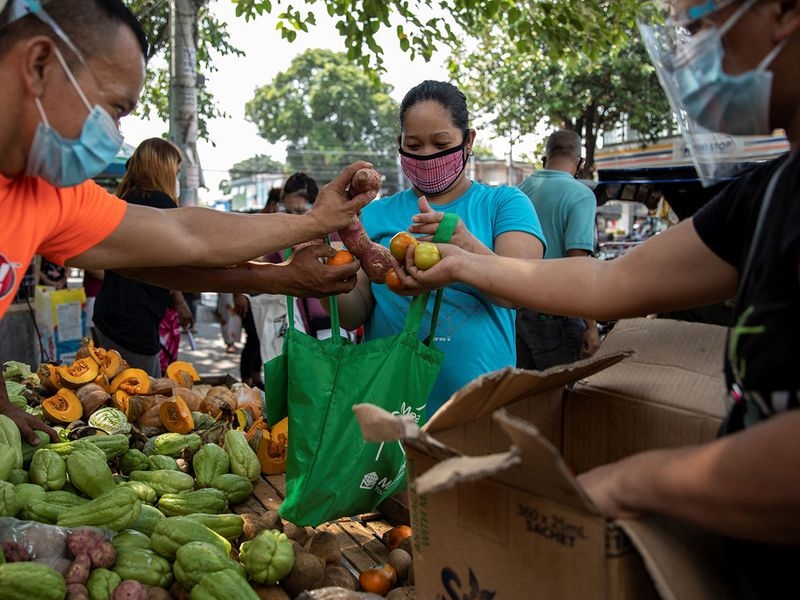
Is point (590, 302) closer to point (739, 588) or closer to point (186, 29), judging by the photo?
point (739, 588)

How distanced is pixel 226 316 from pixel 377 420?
9801mm

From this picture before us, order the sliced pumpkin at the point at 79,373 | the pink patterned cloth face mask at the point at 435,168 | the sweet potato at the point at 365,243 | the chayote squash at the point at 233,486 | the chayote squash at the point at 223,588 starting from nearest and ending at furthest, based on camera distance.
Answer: the chayote squash at the point at 223,588
the sweet potato at the point at 365,243
the pink patterned cloth face mask at the point at 435,168
the chayote squash at the point at 233,486
the sliced pumpkin at the point at 79,373

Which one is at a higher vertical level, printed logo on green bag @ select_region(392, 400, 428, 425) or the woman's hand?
the woman's hand

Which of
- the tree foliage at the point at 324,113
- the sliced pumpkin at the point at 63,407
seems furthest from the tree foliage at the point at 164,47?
the tree foliage at the point at 324,113

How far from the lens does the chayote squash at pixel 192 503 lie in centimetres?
265

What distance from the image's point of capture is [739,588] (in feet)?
3.99

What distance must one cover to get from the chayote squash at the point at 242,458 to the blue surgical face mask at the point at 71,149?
1.66 meters

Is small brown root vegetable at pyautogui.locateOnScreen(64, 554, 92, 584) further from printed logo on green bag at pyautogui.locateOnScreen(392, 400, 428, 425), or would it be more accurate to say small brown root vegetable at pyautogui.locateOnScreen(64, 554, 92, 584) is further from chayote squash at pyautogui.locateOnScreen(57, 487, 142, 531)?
printed logo on green bag at pyautogui.locateOnScreen(392, 400, 428, 425)

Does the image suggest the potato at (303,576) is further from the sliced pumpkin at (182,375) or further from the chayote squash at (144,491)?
the sliced pumpkin at (182,375)

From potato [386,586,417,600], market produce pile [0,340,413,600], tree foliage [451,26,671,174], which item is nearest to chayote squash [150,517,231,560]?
market produce pile [0,340,413,600]

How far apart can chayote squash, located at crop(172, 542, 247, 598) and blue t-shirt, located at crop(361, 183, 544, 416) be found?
37.3 inches

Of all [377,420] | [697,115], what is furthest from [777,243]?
[377,420]

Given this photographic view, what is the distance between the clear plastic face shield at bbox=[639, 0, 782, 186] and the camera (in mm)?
1266

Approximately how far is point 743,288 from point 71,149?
5.06 ft
